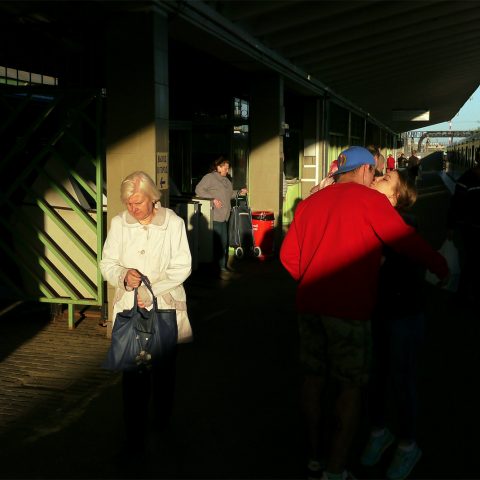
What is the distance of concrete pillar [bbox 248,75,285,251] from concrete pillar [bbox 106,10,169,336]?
4.91 meters

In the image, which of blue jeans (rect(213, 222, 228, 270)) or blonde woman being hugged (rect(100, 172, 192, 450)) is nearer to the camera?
blonde woman being hugged (rect(100, 172, 192, 450))

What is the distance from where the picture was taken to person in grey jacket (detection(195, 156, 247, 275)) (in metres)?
9.72

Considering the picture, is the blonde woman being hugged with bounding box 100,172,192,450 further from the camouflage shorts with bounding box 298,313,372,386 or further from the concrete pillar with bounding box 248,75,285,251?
the concrete pillar with bounding box 248,75,285,251

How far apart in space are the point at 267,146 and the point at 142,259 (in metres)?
7.65

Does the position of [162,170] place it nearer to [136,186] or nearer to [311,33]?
[136,186]

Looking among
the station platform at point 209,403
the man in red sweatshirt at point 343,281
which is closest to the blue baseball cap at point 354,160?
the man in red sweatshirt at point 343,281

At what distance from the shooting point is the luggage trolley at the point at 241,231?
1058 centimetres

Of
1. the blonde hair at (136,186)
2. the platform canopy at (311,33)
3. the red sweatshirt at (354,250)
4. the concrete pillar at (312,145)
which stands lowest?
the red sweatshirt at (354,250)

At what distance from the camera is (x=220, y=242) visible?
987 cm

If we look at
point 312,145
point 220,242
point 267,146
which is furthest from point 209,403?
point 312,145

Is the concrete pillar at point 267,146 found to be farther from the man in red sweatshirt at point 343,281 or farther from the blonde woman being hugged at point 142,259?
the man in red sweatshirt at point 343,281

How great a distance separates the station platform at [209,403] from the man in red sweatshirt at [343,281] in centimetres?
56

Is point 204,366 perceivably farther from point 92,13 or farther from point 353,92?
point 353,92

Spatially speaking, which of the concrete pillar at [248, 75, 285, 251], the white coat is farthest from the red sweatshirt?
the concrete pillar at [248, 75, 285, 251]
